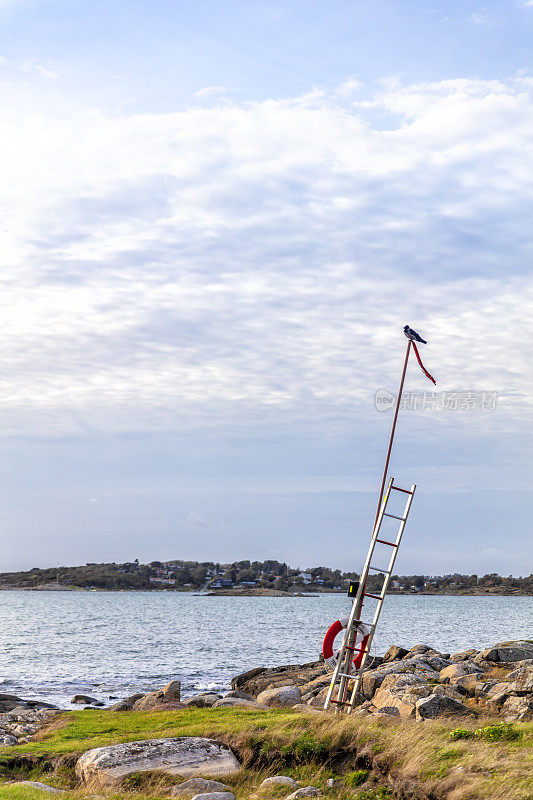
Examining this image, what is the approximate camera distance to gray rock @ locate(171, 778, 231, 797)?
11.6 metres

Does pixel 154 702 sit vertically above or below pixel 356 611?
below

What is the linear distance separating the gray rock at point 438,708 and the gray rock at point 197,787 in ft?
16.4

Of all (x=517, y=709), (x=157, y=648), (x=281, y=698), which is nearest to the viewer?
(x=517, y=709)

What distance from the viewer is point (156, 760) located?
502 inches

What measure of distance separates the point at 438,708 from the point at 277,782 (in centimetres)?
474

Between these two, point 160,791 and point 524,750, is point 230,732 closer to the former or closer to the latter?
point 160,791

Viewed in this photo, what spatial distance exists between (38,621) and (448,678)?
84.3 m

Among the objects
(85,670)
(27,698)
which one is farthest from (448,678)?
(85,670)

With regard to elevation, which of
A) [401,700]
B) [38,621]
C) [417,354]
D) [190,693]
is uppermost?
[417,354]

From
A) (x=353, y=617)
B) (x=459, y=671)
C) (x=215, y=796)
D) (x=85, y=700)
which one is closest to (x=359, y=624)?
(x=353, y=617)

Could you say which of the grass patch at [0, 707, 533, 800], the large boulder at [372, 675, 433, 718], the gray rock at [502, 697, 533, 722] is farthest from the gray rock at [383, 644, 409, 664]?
the grass patch at [0, 707, 533, 800]

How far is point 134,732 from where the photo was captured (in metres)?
16.5

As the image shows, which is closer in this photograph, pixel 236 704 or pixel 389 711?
pixel 389 711

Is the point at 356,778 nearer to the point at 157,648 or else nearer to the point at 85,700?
the point at 85,700
